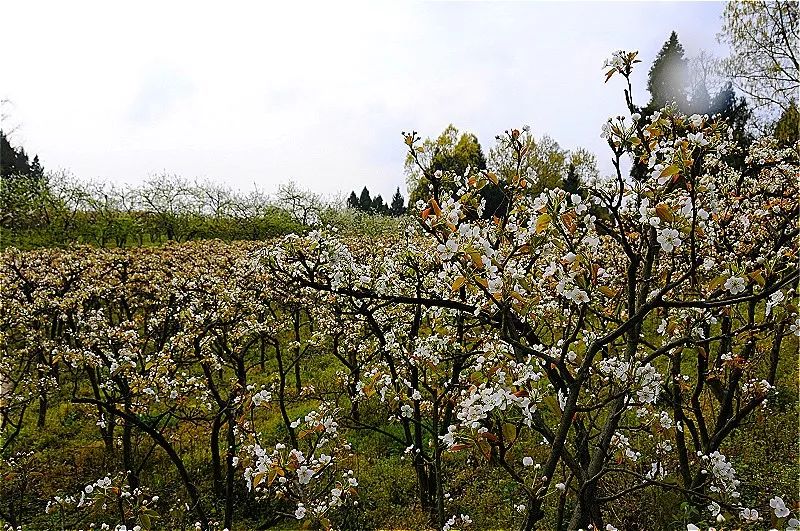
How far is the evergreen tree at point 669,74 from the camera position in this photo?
66.2ft

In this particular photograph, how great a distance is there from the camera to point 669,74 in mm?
21016

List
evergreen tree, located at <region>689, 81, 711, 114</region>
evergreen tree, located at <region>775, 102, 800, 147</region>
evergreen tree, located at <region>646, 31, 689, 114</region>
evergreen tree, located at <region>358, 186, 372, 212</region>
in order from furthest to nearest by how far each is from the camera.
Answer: evergreen tree, located at <region>358, 186, 372, 212</region> < evergreen tree, located at <region>646, 31, 689, 114</region> < evergreen tree, located at <region>689, 81, 711, 114</region> < evergreen tree, located at <region>775, 102, 800, 147</region>

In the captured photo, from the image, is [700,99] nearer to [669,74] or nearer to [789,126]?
[669,74]

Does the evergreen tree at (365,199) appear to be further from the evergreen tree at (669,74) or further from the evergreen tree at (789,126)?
the evergreen tree at (789,126)

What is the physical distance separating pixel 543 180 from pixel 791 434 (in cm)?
2140

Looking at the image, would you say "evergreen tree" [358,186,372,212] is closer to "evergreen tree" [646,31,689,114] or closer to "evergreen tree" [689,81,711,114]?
"evergreen tree" [646,31,689,114]

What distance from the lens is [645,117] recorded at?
8.75 feet

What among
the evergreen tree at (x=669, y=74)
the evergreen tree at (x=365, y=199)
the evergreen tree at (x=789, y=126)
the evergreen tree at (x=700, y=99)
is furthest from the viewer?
the evergreen tree at (x=365, y=199)

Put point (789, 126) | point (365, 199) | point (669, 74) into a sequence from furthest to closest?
point (365, 199)
point (669, 74)
point (789, 126)

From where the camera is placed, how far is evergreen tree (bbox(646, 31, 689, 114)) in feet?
66.2

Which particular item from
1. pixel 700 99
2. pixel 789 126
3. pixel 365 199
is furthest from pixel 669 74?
pixel 365 199

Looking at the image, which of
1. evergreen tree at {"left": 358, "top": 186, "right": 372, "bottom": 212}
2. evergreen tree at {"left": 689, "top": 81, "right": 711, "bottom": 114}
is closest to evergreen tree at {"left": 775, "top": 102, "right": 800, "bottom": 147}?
evergreen tree at {"left": 689, "top": 81, "right": 711, "bottom": 114}

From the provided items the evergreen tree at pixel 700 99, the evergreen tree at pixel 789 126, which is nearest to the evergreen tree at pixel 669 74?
the evergreen tree at pixel 700 99

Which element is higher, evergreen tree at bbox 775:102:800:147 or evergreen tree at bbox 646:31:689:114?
evergreen tree at bbox 646:31:689:114
